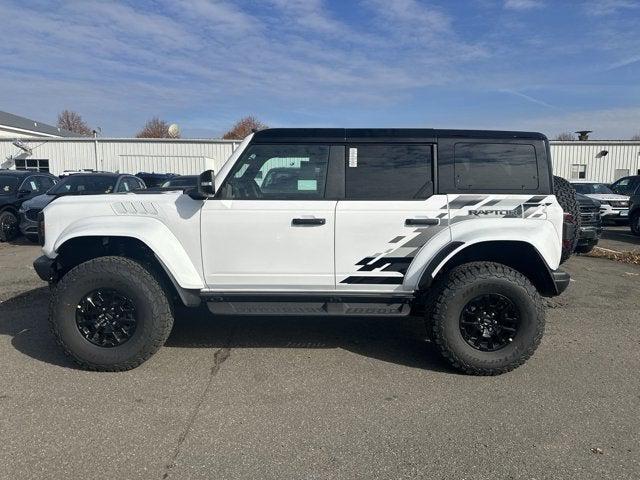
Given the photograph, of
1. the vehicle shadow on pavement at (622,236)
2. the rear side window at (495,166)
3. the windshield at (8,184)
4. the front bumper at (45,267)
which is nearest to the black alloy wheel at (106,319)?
the front bumper at (45,267)

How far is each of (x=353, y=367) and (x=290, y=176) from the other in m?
1.74

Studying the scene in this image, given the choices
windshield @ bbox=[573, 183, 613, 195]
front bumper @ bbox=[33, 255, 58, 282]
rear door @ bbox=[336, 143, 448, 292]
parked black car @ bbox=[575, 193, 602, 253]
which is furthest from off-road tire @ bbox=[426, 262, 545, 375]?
windshield @ bbox=[573, 183, 613, 195]

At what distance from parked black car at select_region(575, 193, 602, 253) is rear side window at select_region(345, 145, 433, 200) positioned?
487cm

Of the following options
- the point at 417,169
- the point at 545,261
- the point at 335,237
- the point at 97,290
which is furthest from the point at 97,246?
the point at 545,261

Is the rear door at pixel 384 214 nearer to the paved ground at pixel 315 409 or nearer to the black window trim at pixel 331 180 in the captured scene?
the black window trim at pixel 331 180

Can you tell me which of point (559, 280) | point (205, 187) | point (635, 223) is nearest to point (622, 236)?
point (635, 223)

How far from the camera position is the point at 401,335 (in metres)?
4.80

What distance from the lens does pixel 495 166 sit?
12.7 ft

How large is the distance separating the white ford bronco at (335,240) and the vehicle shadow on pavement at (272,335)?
56cm

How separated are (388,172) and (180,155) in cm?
2676

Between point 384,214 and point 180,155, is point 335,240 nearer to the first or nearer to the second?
point 384,214

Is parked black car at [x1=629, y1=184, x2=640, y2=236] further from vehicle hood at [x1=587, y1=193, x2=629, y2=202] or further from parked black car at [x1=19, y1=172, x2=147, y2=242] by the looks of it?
parked black car at [x1=19, y1=172, x2=147, y2=242]

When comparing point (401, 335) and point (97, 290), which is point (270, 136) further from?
point (401, 335)

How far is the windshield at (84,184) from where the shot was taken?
1006cm
